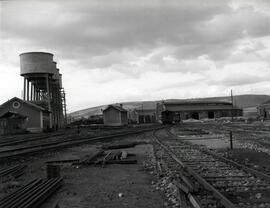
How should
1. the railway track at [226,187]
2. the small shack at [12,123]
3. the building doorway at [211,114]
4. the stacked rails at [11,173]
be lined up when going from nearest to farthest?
the railway track at [226,187], the stacked rails at [11,173], the small shack at [12,123], the building doorway at [211,114]

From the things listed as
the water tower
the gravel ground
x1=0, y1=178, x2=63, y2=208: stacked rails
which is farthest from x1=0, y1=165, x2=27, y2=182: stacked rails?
the water tower

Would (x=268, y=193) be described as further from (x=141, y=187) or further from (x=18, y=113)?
(x=18, y=113)

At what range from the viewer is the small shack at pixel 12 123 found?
162 ft

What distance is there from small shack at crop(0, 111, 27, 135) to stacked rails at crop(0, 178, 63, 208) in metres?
42.4

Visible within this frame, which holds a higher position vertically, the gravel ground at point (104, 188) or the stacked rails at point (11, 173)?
the stacked rails at point (11, 173)

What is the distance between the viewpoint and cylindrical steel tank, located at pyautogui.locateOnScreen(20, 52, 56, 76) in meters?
58.7

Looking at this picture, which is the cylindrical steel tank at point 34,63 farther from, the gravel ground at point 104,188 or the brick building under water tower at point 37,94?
the gravel ground at point 104,188

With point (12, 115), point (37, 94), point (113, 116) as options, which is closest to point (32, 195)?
point (12, 115)

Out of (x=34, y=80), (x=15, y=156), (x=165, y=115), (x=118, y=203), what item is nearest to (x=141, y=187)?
(x=118, y=203)

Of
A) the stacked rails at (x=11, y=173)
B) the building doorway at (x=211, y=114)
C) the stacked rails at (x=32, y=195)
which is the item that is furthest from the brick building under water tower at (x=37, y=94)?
the building doorway at (x=211, y=114)

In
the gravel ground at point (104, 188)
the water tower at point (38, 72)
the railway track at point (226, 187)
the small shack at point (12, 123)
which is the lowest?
the gravel ground at point (104, 188)

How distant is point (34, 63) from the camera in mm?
58719

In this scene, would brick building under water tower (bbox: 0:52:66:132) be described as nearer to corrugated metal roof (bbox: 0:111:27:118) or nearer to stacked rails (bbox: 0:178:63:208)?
corrugated metal roof (bbox: 0:111:27:118)

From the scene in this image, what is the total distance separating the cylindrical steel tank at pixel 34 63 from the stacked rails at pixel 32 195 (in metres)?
51.3
